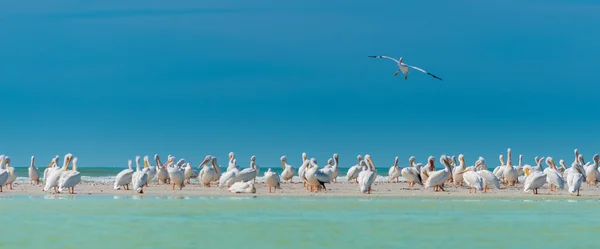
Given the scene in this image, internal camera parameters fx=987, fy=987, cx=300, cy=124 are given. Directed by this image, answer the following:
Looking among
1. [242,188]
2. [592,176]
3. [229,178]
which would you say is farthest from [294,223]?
[592,176]

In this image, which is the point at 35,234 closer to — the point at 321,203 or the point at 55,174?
the point at 321,203

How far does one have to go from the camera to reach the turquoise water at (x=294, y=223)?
453 inches

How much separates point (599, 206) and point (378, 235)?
23.5ft

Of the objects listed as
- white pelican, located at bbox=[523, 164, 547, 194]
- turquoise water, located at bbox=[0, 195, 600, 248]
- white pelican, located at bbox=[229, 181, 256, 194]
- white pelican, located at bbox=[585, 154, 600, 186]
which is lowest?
turquoise water, located at bbox=[0, 195, 600, 248]

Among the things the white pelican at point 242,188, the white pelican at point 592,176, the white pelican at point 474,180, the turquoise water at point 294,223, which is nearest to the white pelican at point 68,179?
the turquoise water at point 294,223

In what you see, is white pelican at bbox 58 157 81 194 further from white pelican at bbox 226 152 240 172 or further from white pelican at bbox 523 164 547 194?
white pelican at bbox 523 164 547 194

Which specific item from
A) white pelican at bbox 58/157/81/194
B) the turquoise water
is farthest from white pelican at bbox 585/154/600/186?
white pelican at bbox 58/157/81/194

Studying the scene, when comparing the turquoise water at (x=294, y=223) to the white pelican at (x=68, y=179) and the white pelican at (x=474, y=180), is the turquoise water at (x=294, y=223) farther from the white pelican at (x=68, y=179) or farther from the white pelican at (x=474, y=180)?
the white pelican at (x=474, y=180)

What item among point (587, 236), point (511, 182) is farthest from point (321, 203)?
point (511, 182)

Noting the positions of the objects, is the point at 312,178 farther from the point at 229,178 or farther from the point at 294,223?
the point at 294,223

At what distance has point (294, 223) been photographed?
13914mm

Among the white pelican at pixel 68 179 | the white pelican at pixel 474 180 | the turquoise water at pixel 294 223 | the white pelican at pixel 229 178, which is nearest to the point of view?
the turquoise water at pixel 294 223

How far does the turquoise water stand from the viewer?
11516 mm

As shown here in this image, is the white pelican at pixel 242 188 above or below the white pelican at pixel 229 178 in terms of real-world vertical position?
below
